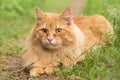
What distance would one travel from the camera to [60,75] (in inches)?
269

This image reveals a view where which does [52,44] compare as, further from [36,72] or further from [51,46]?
[36,72]

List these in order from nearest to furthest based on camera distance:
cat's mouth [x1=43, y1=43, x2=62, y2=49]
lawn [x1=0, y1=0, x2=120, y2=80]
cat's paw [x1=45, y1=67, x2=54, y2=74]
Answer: lawn [x1=0, y1=0, x2=120, y2=80] < cat's mouth [x1=43, y1=43, x2=62, y2=49] < cat's paw [x1=45, y1=67, x2=54, y2=74]

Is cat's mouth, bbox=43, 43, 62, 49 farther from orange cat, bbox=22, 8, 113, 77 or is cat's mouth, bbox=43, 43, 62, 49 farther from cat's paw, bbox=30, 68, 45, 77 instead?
cat's paw, bbox=30, 68, 45, 77

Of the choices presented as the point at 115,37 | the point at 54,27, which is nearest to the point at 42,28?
the point at 54,27

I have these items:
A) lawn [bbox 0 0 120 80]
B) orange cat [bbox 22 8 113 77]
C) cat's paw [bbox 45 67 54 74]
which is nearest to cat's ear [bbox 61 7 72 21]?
orange cat [bbox 22 8 113 77]

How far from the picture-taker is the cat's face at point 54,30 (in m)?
6.95

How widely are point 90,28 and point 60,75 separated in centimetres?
156

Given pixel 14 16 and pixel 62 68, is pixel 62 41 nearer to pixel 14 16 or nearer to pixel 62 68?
pixel 62 68

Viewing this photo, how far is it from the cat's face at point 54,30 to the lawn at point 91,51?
399 mm

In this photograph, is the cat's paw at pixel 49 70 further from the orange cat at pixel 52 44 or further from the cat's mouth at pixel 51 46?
the cat's mouth at pixel 51 46

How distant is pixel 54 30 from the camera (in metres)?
7.00

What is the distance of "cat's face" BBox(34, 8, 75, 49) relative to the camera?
22.8 feet

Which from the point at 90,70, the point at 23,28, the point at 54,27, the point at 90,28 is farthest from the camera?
the point at 23,28

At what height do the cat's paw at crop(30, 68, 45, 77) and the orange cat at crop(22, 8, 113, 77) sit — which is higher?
the orange cat at crop(22, 8, 113, 77)
